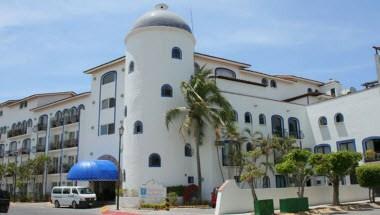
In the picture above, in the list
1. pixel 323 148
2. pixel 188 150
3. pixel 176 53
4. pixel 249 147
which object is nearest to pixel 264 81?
pixel 323 148

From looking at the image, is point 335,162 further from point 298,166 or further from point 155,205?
point 155,205

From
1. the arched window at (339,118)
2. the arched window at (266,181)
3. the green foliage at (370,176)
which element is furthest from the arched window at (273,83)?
the green foliage at (370,176)

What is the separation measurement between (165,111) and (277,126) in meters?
13.1

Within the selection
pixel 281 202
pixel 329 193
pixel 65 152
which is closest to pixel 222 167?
pixel 329 193

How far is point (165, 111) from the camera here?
37.8 m

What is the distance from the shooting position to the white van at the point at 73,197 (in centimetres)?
3662

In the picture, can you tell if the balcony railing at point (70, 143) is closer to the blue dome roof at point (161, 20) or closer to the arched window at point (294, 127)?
the blue dome roof at point (161, 20)

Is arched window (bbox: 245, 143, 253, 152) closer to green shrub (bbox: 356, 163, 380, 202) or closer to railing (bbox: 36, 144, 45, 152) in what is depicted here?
green shrub (bbox: 356, 163, 380, 202)

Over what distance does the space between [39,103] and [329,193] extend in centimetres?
4209

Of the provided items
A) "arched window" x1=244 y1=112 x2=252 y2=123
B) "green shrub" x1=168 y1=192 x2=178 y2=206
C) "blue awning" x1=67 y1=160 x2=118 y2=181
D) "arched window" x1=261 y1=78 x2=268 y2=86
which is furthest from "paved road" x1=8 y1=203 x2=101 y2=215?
"arched window" x1=261 y1=78 x2=268 y2=86

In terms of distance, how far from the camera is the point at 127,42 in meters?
41.2

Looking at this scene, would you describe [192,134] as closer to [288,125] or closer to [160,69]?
[160,69]

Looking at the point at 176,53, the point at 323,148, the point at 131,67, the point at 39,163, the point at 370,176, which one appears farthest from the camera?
the point at 39,163

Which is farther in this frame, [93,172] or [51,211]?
[93,172]
